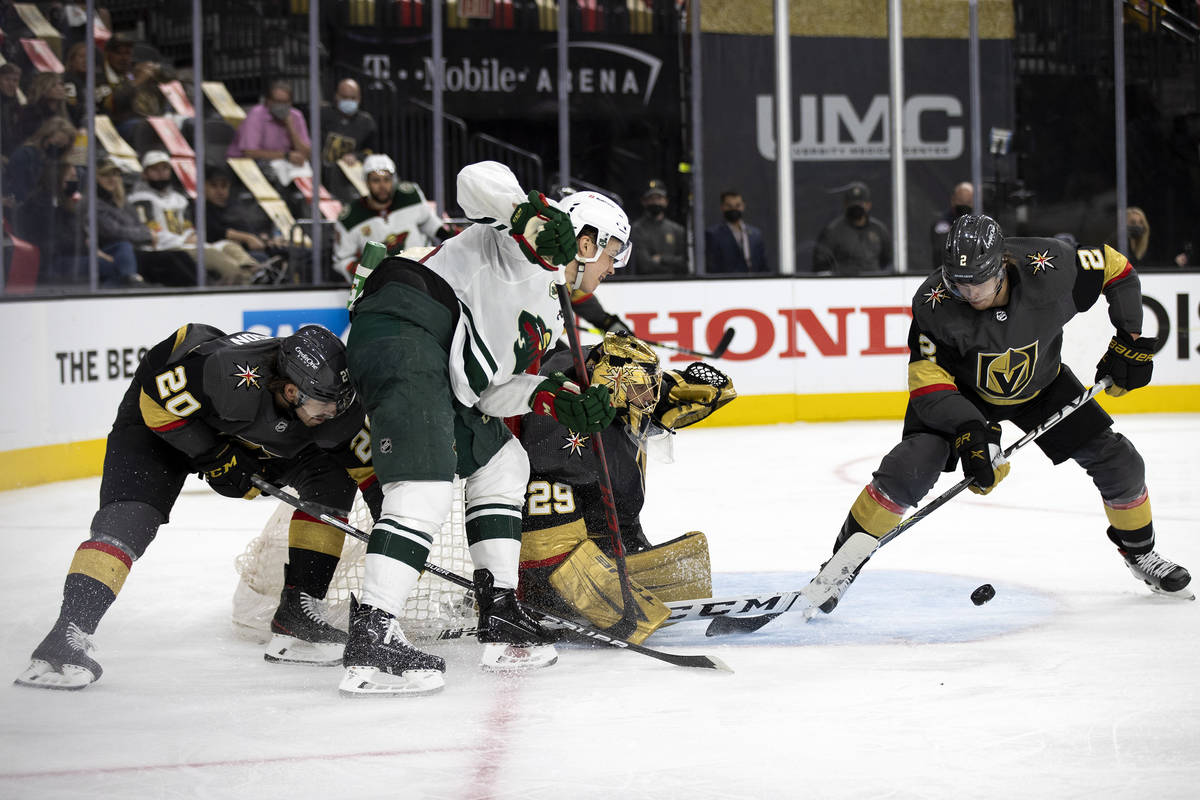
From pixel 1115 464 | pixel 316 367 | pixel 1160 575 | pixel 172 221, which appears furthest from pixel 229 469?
pixel 172 221

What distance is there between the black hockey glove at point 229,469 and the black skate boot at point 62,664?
1.18ft

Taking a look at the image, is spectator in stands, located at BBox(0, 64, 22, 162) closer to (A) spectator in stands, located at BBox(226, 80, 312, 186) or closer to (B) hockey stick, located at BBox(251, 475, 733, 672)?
(A) spectator in stands, located at BBox(226, 80, 312, 186)

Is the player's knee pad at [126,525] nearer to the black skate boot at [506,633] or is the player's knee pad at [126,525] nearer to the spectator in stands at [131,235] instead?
the black skate boot at [506,633]

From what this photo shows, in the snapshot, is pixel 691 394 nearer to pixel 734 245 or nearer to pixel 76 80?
pixel 76 80

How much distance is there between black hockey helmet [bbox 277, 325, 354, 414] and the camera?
2584 millimetres

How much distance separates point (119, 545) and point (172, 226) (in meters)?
4.27

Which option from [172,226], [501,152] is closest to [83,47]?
[172,226]

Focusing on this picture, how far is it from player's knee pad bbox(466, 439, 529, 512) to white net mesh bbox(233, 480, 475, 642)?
0.36 m

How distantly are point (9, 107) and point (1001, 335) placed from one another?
164 inches

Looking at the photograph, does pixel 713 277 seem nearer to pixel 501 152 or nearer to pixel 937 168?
pixel 501 152

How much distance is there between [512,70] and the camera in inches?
314

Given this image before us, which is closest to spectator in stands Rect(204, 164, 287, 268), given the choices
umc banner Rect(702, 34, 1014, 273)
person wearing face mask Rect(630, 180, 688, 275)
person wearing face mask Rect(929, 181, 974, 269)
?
person wearing face mask Rect(630, 180, 688, 275)

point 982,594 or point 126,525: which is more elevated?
point 126,525

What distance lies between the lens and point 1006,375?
10.5 ft
